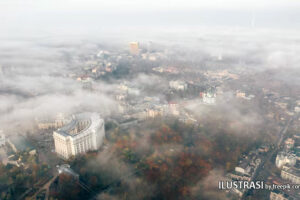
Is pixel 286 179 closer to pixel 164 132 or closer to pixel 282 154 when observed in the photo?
pixel 282 154

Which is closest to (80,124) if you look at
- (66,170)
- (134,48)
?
(66,170)

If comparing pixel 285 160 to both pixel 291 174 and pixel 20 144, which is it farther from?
pixel 20 144

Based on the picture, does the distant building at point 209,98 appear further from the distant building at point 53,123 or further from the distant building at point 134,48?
the distant building at point 134,48

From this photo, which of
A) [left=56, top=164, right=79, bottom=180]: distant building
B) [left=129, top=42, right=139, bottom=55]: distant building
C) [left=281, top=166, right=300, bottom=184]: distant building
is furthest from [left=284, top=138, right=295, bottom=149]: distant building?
[left=129, top=42, right=139, bottom=55]: distant building

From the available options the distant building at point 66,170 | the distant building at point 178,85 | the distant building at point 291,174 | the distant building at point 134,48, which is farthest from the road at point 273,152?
the distant building at point 134,48

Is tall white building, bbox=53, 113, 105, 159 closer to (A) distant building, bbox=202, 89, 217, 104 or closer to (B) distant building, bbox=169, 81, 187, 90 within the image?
(A) distant building, bbox=202, 89, 217, 104
